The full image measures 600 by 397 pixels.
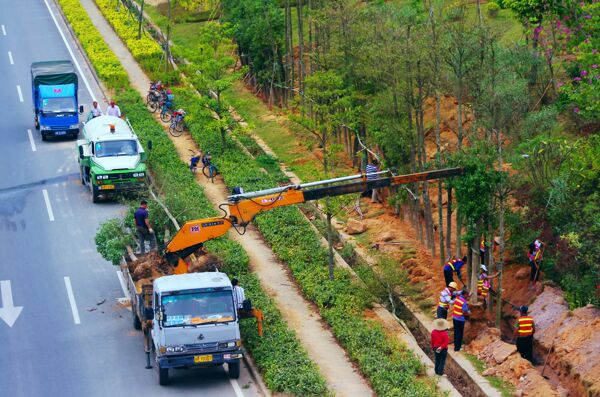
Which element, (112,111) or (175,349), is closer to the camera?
(175,349)

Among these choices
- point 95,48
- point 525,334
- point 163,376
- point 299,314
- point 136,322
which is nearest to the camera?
point 163,376

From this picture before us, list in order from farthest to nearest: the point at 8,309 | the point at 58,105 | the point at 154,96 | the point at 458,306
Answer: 1. the point at 154,96
2. the point at 58,105
3. the point at 8,309
4. the point at 458,306

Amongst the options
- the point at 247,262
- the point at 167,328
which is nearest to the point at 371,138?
the point at 247,262

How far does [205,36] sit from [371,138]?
10353 mm

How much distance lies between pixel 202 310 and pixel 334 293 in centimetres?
578

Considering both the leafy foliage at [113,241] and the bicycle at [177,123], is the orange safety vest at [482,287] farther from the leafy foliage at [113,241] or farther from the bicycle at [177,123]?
the bicycle at [177,123]

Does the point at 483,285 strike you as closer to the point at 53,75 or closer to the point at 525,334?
the point at 525,334

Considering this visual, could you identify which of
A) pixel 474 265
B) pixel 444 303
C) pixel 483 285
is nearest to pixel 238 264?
pixel 474 265

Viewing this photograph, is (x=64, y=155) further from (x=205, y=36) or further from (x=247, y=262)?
(x=247, y=262)

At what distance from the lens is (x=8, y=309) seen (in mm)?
32062

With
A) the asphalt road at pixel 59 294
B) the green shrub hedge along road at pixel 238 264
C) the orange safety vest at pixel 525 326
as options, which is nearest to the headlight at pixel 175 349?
the asphalt road at pixel 59 294

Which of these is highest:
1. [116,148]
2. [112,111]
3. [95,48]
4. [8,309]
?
[95,48]

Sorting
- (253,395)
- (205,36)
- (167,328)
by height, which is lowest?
(253,395)

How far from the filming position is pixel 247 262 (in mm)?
34406
